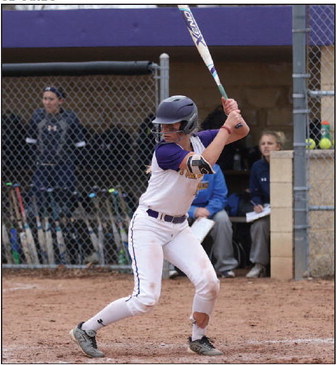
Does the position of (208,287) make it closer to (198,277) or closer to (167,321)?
(198,277)

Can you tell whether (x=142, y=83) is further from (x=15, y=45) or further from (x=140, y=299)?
(x=140, y=299)

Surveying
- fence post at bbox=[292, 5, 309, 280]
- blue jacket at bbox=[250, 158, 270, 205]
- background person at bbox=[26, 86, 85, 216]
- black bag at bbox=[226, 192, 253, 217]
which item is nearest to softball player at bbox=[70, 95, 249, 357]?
fence post at bbox=[292, 5, 309, 280]

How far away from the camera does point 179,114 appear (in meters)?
4.70

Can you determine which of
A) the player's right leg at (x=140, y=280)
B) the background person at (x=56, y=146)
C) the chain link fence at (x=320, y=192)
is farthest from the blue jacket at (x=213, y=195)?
the player's right leg at (x=140, y=280)

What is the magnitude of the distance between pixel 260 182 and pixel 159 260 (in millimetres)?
3705

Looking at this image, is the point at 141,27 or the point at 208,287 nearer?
the point at 208,287

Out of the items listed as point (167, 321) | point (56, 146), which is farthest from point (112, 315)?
point (56, 146)

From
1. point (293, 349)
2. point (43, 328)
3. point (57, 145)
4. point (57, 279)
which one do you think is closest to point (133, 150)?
point (57, 145)

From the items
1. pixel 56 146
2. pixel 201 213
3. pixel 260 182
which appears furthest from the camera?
pixel 56 146

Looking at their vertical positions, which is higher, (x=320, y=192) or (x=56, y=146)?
(x=56, y=146)

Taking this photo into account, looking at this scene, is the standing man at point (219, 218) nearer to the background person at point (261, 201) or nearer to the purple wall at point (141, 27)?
the background person at point (261, 201)

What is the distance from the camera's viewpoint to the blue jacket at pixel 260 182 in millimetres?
8383

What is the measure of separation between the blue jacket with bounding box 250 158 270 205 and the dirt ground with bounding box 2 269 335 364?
793 mm

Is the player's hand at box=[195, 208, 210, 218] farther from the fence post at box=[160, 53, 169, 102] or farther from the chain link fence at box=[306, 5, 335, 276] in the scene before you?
the fence post at box=[160, 53, 169, 102]
